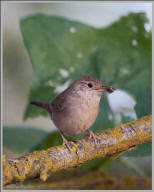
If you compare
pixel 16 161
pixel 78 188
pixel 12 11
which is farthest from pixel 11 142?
pixel 12 11

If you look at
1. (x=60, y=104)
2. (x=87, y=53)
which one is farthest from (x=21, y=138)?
(x=87, y=53)

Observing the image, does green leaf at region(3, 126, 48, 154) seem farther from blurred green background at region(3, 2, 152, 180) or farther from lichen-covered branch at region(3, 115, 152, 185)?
lichen-covered branch at region(3, 115, 152, 185)

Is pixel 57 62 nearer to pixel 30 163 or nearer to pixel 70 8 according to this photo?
pixel 70 8

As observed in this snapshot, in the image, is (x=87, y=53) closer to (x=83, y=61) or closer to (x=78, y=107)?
(x=83, y=61)

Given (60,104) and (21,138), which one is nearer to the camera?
(60,104)

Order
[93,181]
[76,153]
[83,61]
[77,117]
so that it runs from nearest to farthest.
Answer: [76,153]
[77,117]
[93,181]
[83,61]

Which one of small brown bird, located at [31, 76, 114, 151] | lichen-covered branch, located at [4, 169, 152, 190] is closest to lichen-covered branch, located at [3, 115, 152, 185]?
small brown bird, located at [31, 76, 114, 151]
